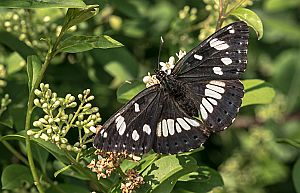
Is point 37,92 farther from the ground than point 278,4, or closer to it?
farther from the ground

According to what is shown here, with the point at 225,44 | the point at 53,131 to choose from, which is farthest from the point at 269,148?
the point at 53,131

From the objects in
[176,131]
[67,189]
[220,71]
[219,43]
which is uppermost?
[219,43]

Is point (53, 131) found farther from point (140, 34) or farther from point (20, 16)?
point (140, 34)

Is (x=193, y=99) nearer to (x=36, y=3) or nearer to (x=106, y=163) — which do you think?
(x=106, y=163)

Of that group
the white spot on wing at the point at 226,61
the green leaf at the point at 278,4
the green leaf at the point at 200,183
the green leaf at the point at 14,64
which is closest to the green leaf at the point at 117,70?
the green leaf at the point at 14,64

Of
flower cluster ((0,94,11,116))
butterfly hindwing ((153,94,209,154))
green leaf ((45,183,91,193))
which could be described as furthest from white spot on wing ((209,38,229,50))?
flower cluster ((0,94,11,116))

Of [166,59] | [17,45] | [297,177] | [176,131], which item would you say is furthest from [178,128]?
[166,59]

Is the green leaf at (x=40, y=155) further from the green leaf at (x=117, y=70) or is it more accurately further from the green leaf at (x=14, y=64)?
the green leaf at (x=117, y=70)
